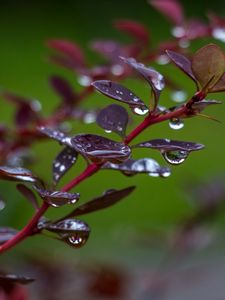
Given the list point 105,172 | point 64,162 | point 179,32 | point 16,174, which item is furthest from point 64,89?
point 105,172

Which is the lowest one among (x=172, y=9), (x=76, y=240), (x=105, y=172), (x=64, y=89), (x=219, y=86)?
(x=76, y=240)

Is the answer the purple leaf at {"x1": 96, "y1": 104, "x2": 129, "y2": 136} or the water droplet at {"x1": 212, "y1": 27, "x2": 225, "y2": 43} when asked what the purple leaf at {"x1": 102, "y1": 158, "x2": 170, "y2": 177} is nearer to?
the purple leaf at {"x1": 96, "y1": 104, "x2": 129, "y2": 136}

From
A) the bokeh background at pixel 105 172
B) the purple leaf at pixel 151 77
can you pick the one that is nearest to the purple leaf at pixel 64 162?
the purple leaf at pixel 151 77

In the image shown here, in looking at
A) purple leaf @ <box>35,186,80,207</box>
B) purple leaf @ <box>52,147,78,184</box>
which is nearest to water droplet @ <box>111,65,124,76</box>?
purple leaf @ <box>52,147,78,184</box>

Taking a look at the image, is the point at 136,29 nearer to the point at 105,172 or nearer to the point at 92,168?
the point at 92,168

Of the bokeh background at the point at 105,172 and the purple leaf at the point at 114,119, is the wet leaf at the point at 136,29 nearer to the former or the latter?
the bokeh background at the point at 105,172

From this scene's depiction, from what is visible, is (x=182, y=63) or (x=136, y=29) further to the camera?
(x=136, y=29)

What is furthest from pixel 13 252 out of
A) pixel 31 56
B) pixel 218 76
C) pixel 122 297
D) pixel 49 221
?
pixel 31 56
